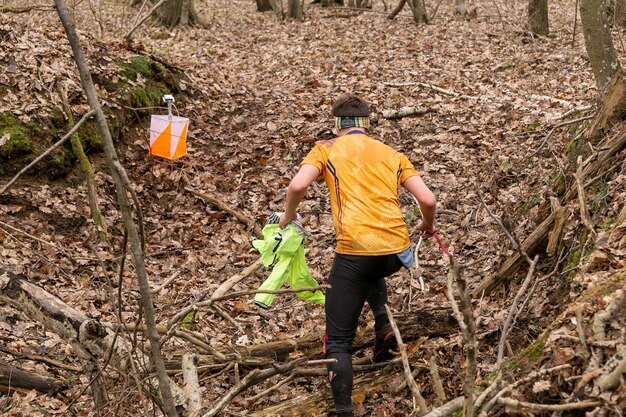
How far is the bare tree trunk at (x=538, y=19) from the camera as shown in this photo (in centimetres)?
1492

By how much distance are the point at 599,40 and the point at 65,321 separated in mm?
7723

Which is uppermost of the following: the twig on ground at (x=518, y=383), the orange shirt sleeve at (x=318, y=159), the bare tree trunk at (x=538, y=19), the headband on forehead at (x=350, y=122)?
the bare tree trunk at (x=538, y=19)

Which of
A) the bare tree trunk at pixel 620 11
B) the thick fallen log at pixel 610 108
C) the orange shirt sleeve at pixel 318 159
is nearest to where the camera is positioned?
the orange shirt sleeve at pixel 318 159

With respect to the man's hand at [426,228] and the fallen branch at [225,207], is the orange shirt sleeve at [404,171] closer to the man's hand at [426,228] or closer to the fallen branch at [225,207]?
the man's hand at [426,228]

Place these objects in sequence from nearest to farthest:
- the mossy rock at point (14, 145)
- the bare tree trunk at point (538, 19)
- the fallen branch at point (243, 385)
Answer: the fallen branch at point (243, 385) < the mossy rock at point (14, 145) < the bare tree trunk at point (538, 19)

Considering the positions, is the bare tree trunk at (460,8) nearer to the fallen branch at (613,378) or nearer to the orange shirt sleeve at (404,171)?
the orange shirt sleeve at (404,171)

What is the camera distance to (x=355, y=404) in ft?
15.5

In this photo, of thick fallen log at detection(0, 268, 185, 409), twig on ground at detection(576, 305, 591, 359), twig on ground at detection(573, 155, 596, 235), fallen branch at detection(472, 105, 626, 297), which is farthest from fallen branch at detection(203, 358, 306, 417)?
twig on ground at detection(573, 155, 596, 235)

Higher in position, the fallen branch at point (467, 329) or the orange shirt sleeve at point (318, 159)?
the orange shirt sleeve at point (318, 159)

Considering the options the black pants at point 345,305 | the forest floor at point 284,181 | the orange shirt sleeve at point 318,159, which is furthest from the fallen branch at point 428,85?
the black pants at point 345,305

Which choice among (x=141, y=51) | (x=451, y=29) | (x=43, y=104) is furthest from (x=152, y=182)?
(x=451, y=29)

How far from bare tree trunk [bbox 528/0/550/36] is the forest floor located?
40 cm

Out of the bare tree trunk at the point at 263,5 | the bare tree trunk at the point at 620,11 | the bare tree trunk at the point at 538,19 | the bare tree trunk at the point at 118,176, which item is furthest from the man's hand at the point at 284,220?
the bare tree trunk at the point at 263,5

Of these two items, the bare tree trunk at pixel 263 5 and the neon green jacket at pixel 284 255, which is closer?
the neon green jacket at pixel 284 255
